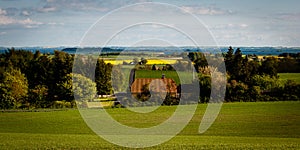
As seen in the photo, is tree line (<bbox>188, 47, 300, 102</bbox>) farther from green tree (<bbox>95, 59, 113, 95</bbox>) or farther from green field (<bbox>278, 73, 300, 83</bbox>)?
green tree (<bbox>95, 59, 113, 95</bbox>)

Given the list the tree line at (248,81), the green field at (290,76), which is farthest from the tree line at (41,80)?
the green field at (290,76)

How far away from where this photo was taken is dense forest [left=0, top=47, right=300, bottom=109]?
50.7m

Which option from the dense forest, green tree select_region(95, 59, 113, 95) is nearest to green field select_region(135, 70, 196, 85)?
the dense forest

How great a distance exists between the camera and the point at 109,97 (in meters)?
51.2

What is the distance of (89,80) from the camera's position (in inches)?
1981

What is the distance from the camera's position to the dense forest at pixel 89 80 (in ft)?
166

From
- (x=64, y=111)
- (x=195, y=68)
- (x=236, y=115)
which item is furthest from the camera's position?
(x=195, y=68)

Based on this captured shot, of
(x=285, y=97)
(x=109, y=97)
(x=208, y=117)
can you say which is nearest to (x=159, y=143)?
(x=208, y=117)

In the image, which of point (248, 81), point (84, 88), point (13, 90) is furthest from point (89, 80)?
point (248, 81)

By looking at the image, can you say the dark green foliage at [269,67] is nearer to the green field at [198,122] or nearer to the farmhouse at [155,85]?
the green field at [198,122]

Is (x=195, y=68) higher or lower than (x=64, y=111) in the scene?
higher

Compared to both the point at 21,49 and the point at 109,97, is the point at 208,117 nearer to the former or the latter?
the point at 109,97

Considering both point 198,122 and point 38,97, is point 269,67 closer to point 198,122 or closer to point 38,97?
point 198,122

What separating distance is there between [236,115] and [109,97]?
1639 centimetres
